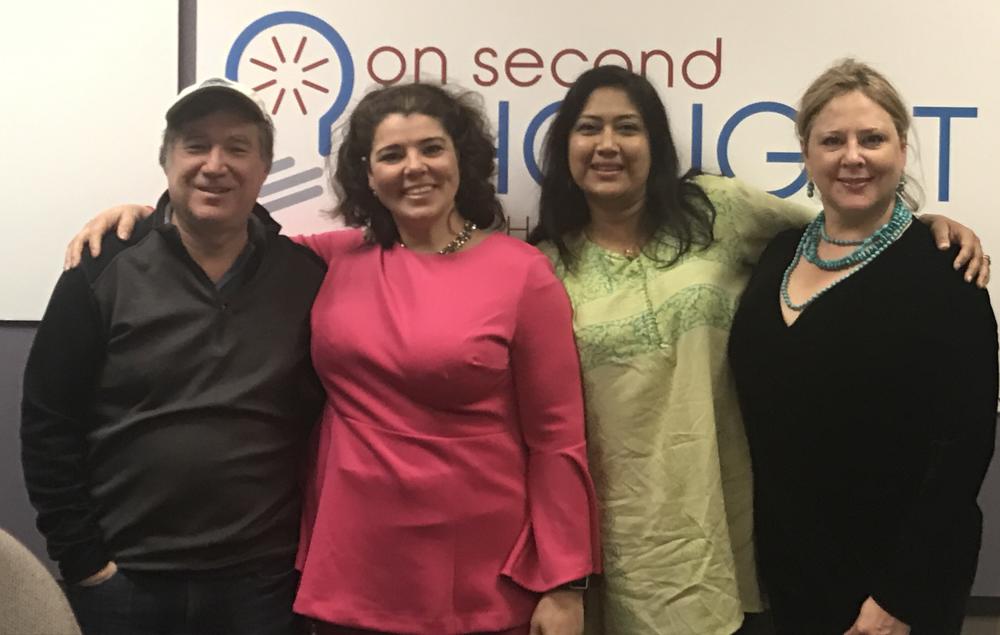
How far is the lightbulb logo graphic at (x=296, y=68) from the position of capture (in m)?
1.75

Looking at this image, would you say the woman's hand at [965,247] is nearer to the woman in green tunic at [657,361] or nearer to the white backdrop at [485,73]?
the woman in green tunic at [657,361]

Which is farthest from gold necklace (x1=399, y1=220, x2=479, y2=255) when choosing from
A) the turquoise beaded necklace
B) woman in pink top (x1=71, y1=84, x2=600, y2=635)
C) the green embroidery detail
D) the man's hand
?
the man's hand

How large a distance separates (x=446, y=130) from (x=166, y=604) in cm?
90

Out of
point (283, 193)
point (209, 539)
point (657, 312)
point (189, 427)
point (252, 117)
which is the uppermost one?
point (252, 117)

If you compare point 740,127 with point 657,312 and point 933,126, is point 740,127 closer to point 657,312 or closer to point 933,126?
point 933,126

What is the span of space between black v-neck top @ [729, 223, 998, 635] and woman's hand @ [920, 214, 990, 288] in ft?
0.07

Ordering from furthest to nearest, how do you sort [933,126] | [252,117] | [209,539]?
[933,126]
[252,117]
[209,539]

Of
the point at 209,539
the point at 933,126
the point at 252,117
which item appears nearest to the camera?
the point at 209,539

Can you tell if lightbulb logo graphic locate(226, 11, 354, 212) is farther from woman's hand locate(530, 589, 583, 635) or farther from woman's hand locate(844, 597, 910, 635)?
woman's hand locate(844, 597, 910, 635)

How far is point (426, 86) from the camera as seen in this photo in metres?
1.49

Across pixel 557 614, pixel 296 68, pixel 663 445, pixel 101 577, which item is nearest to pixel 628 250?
pixel 663 445

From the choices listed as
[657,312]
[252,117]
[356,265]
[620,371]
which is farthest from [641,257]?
[252,117]

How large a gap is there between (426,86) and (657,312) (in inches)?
22.5

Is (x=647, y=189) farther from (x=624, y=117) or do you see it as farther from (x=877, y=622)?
(x=877, y=622)
